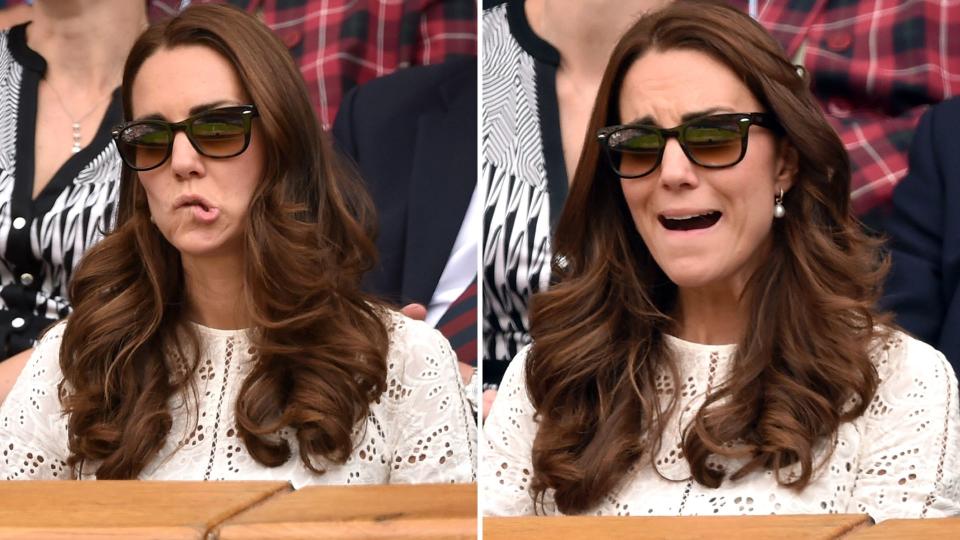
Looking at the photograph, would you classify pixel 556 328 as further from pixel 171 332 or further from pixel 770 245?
pixel 171 332

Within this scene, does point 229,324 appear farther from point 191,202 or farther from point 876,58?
point 876,58

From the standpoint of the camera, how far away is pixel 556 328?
1.41m

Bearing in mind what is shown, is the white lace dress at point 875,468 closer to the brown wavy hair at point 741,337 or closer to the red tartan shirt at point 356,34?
the brown wavy hair at point 741,337

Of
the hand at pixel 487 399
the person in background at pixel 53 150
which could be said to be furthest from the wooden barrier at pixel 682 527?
the person in background at pixel 53 150

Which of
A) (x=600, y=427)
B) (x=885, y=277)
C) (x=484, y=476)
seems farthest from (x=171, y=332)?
(x=885, y=277)

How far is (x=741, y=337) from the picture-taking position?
136 centimetres

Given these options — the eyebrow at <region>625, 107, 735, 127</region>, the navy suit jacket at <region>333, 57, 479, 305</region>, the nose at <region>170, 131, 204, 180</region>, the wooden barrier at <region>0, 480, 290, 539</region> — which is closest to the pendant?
the nose at <region>170, 131, 204, 180</region>

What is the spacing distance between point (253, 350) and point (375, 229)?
187mm

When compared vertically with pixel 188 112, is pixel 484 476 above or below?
below

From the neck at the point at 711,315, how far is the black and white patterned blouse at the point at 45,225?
63cm

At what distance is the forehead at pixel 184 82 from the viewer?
1419 mm

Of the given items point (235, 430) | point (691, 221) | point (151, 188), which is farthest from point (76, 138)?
point (691, 221)

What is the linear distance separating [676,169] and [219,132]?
0.48 metres

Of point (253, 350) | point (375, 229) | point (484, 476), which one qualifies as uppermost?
point (375, 229)
